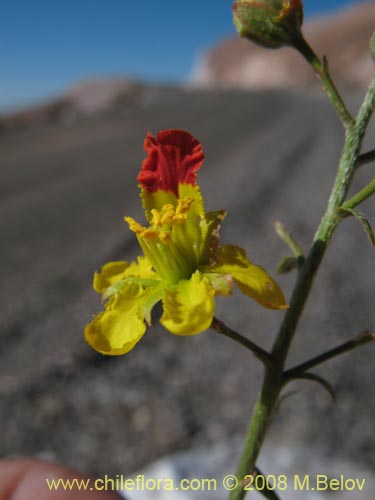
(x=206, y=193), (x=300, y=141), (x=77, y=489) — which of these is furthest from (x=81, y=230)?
(x=300, y=141)

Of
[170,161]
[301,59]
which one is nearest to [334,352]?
[170,161]

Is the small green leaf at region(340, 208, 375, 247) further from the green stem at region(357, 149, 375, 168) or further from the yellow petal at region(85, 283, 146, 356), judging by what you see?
the yellow petal at region(85, 283, 146, 356)

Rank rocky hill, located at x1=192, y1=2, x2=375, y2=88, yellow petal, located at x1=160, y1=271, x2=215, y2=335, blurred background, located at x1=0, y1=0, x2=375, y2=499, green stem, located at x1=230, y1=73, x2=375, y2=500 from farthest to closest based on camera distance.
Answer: rocky hill, located at x1=192, y1=2, x2=375, y2=88 → blurred background, located at x1=0, y1=0, x2=375, y2=499 → green stem, located at x1=230, y1=73, x2=375, y2=500 → yellow petal, located at x1=160, y1=271, x2=215, y2=335

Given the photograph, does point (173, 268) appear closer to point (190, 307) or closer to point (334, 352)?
point (190, 307)

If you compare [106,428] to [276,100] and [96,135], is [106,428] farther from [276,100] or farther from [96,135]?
[276,100]

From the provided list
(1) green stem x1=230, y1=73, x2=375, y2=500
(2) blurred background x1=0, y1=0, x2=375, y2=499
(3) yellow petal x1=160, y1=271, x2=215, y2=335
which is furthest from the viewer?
(2) blurred background x1=0, y1=0, x2=375, y2=499

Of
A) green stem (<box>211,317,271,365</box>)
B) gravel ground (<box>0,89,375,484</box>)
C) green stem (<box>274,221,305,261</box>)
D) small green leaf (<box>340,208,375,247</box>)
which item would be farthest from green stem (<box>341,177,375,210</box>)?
gravel ground (<box>0,89,375,484</box>)
